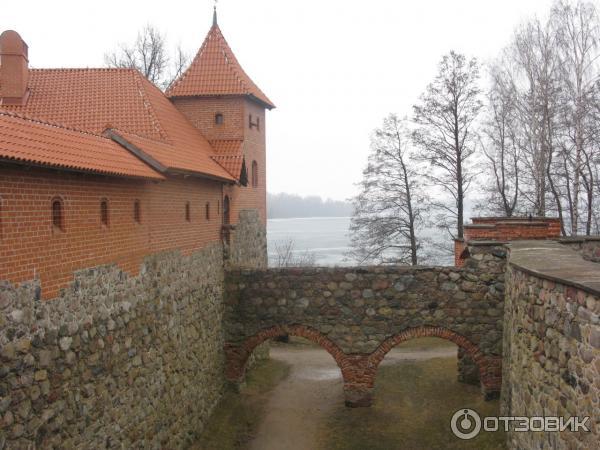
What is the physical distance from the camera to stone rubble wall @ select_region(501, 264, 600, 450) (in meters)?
4.77

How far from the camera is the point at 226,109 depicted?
1436 centimetres

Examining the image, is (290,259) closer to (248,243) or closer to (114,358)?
(248,243)

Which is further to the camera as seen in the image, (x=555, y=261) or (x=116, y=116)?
(x=116, y=116)

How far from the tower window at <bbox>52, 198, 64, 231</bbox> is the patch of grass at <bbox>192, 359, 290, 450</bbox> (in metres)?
5.76

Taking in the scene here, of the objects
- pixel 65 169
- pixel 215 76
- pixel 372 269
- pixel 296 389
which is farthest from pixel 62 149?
pixel 296 389

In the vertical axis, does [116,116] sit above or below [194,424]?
above

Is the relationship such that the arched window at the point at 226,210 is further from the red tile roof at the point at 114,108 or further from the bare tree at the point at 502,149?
the bare tree at the point at 502,149

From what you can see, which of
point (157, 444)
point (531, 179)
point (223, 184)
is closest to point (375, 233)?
point (531, 179)

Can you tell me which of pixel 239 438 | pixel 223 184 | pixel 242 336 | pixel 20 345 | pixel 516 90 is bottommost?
pixel 239 438

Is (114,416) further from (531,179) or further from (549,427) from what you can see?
(531,179)

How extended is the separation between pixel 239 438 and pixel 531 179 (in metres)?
15.0

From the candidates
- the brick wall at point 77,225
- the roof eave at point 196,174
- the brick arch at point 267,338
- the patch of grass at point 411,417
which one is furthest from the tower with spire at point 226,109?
the patch of grass at point 411,417

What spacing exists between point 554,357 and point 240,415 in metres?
7.90

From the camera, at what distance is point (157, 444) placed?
885cm
